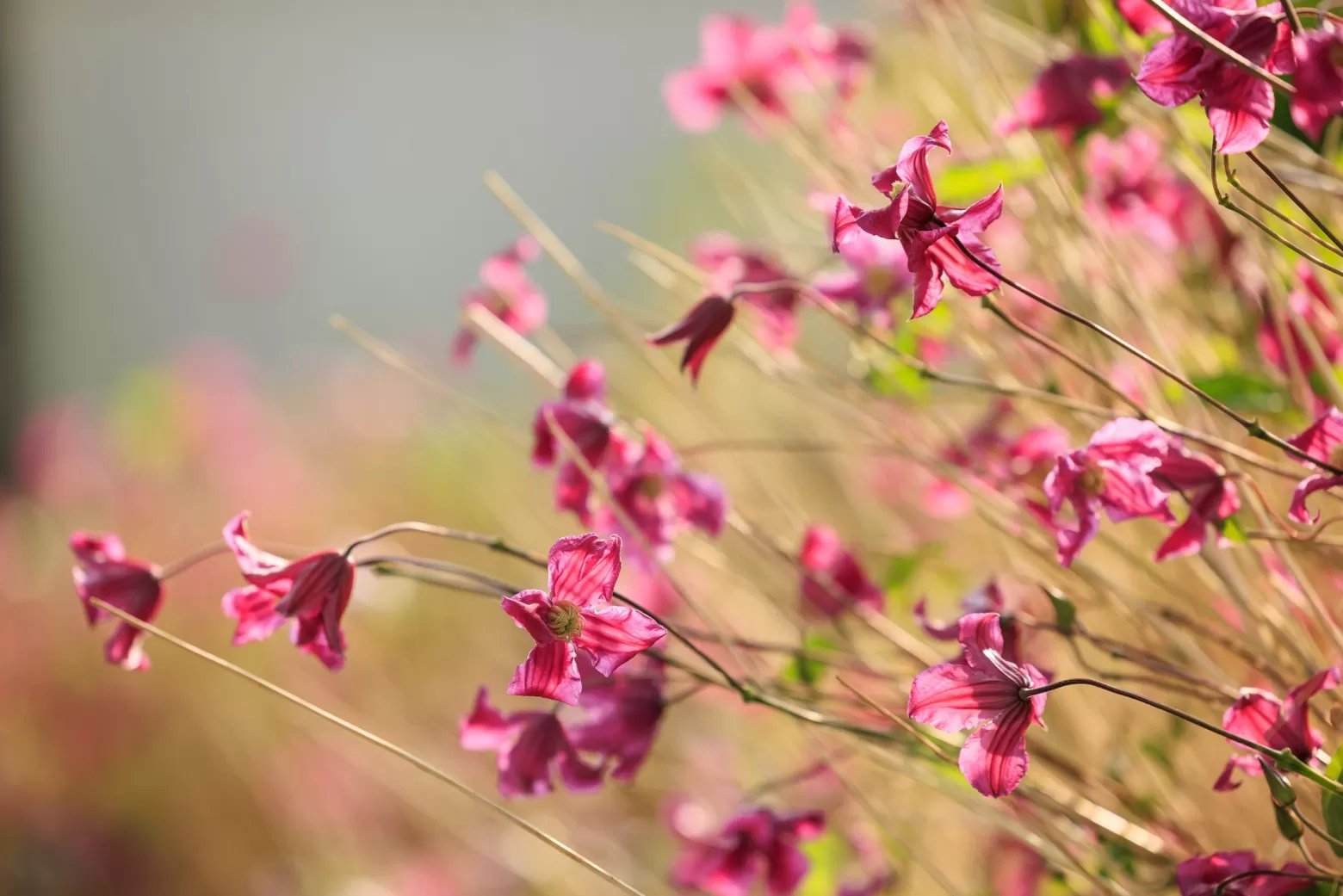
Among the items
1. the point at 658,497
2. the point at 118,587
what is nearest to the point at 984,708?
the point at 658,497

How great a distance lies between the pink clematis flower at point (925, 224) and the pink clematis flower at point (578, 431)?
7.0 inches

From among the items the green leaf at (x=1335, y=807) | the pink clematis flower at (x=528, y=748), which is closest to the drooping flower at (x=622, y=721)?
the pink clematis flower at (x=528, y=748)

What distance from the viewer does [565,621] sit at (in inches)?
13.6

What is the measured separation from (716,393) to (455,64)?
Result: 13.7ft

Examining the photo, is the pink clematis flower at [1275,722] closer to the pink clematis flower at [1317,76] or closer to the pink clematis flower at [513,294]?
the pink clematis flower at [1317,76]

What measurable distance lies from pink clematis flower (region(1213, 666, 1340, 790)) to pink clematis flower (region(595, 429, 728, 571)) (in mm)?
205

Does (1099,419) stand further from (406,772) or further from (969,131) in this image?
(406,772)

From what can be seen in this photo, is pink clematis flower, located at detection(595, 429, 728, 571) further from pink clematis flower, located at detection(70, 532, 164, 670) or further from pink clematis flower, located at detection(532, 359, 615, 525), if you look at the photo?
pink clematis flower, located at detection(70, 532, 164, 670)

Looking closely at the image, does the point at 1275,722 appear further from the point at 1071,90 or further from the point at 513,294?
the point at 513,294

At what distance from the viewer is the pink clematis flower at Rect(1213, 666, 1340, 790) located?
1.15ft

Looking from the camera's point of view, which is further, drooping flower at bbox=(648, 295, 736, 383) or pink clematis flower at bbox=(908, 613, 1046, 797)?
drooping flower at bbox=(648, 295, 736, 383)

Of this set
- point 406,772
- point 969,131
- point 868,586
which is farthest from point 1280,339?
point 406,772

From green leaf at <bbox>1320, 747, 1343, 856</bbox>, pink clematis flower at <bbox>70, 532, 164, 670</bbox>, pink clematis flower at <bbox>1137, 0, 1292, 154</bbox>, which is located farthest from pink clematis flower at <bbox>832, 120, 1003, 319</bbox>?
pink clematis flower at <bbox>70, 532, 164, 670</bbox>

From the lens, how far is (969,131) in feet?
3.31
